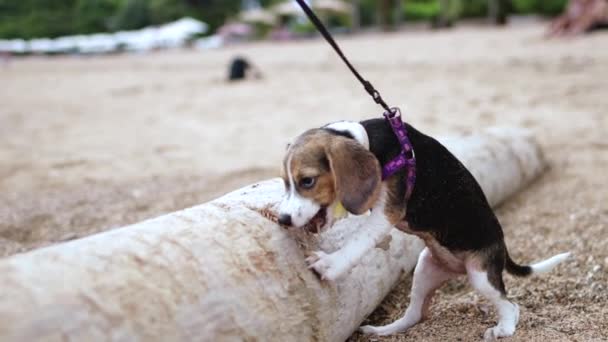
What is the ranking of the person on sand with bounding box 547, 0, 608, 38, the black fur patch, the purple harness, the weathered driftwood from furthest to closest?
the person on sand with bounding box 547, 0, 608, 38 < the black fur patch < the purple harness < the weathered driftwood

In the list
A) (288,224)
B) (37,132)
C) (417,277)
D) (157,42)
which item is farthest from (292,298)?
(157,42)

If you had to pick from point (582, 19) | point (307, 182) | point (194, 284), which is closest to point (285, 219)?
point (307, 182)

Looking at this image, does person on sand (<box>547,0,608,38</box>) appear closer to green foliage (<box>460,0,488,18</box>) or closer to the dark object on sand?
the dark object on sand

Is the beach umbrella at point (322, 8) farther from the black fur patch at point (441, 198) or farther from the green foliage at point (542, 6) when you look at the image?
the black fur patch at point (441, 198)

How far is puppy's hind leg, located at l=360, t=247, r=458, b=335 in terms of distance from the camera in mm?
3238

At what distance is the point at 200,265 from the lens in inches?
94.6

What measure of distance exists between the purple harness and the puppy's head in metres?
0.11

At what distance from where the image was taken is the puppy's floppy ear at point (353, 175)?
2.71 meters

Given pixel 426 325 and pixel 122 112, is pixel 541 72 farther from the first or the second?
pixel 426 325

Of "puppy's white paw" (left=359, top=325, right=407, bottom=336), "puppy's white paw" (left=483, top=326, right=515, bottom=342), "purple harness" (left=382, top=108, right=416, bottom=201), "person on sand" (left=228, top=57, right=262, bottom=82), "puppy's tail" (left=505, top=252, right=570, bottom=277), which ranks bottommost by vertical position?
"person on sand" (left=228, top=57, right=262, bottom=82)

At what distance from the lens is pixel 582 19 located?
18047 mm

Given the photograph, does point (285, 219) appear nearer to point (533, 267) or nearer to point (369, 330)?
point (369, 330)

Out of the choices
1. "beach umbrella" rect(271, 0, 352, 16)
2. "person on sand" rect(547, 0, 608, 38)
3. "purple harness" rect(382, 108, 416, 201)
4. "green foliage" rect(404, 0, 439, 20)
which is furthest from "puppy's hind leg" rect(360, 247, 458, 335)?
"beach umbrella" rect(271, 0, 352, 16)

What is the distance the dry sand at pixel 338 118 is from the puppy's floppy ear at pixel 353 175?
785 millimetres
